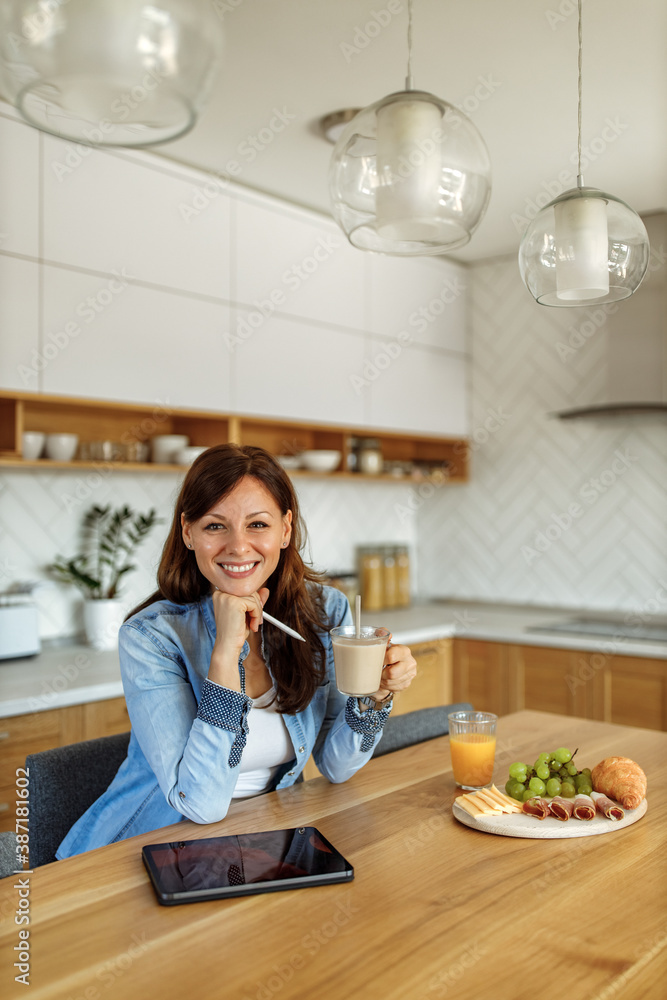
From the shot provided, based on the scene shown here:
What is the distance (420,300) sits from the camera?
13.0 ft

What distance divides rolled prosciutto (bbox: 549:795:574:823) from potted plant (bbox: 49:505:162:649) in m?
1.83

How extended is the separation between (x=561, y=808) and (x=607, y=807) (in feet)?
0.24

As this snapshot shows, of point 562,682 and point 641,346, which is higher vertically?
point 641,346

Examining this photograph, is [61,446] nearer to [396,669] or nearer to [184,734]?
[184,734]

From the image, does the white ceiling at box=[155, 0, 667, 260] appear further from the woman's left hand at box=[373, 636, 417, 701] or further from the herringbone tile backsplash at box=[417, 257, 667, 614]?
the woman's left hand at box=[373, 636, 417, 701]

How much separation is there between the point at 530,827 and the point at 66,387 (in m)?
1.99

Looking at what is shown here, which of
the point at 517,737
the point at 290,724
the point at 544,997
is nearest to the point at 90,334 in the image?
the point at 290,724

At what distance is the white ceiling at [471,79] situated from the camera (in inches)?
81.4

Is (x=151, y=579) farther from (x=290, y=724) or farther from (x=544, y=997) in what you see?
(x=544, y=997)

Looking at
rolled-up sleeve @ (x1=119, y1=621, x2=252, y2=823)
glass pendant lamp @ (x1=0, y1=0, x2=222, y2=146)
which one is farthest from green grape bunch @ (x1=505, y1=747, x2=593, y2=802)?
glass pendant lamp @ (x1=0, y1=0, x2=222, y2=146)

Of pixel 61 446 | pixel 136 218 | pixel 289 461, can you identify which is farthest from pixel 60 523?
pixel 136 218

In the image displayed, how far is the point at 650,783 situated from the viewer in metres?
1.45

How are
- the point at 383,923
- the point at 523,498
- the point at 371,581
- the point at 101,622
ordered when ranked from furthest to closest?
the point at 523,498 → the point at 371,581 → the point at 101,622 → the point at 383,923

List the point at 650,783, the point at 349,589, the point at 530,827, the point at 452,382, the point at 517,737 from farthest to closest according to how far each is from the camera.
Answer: the point at 452,382 < the point at 349,589 < the point at 517,737 < the point at 650,783 < the point at 530,827
